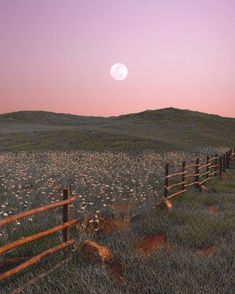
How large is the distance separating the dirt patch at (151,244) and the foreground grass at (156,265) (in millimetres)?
123

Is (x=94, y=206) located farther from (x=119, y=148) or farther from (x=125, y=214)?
(x=119, y=148)

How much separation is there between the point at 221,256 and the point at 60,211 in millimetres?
5611

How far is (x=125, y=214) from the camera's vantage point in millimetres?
11336

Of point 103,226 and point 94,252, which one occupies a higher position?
point 94,252

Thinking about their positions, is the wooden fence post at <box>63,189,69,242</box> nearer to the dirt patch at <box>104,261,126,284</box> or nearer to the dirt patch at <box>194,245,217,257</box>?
the dirt patch at <box>104,261,126,284</box>

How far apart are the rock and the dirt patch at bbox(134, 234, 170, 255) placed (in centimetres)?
86

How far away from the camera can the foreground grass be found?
6.15 meters

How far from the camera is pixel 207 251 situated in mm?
8383

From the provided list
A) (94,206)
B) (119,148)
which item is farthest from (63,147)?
(94,206)

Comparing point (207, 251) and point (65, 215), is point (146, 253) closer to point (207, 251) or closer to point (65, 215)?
point (207, 251)

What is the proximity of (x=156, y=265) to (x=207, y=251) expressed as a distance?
1865 mm

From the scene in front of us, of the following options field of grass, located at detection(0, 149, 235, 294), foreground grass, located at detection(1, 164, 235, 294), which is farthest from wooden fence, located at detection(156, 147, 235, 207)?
foreground grass, located at detection(1, 164, 235, 294)

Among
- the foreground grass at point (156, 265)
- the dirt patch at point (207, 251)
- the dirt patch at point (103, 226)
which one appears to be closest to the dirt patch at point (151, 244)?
the foreground grass at point (156, 265)

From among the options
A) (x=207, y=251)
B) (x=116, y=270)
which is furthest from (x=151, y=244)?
(x=116, y=270)
